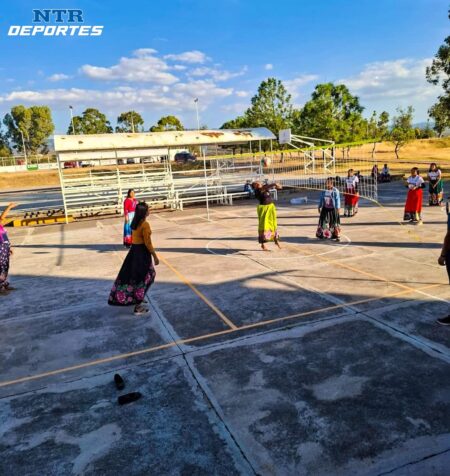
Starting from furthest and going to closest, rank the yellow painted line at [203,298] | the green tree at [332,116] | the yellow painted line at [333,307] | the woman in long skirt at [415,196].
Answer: the green tree at [332,116], the woman in long skirt at [415,196], the yellow painted line at [203,298], the yellow painted line at [333,307]

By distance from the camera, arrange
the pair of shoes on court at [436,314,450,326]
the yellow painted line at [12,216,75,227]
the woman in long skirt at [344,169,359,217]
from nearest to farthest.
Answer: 1. the pair of shoes on court at [436,314,450,326]
2. the woman in long skirt at [344,169,359,217]
3. the yellow painted line at [12,216,75,227]

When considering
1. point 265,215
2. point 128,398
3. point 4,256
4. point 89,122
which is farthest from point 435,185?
point 89,122

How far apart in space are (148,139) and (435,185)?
1313 cm

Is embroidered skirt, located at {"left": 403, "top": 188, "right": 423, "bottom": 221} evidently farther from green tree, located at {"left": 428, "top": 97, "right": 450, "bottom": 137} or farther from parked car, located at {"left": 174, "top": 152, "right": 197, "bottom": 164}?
parked car, located at {"left": 174, "top": 152, "right": 197, "bottom": 164}

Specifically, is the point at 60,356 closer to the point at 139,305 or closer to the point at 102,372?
the point at 102,372

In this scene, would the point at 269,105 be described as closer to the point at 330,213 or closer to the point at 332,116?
the point at 332,116

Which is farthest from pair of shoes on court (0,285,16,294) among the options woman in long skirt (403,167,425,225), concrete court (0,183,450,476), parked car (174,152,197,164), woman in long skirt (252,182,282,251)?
parked car (174,152,197,164)

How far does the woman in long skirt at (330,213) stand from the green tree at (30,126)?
85255mm

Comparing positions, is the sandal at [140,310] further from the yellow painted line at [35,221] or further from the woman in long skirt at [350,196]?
the yellow painted line at [35,221]

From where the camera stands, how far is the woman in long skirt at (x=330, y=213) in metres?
11.9

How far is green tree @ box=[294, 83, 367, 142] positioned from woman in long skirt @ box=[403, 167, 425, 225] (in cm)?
3066

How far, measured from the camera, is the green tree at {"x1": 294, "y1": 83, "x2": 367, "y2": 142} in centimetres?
4328

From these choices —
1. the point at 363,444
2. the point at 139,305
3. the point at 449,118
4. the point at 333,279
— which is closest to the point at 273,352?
the point at 363,444

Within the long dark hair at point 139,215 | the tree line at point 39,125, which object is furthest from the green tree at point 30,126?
the long dark hair at point 139,215
